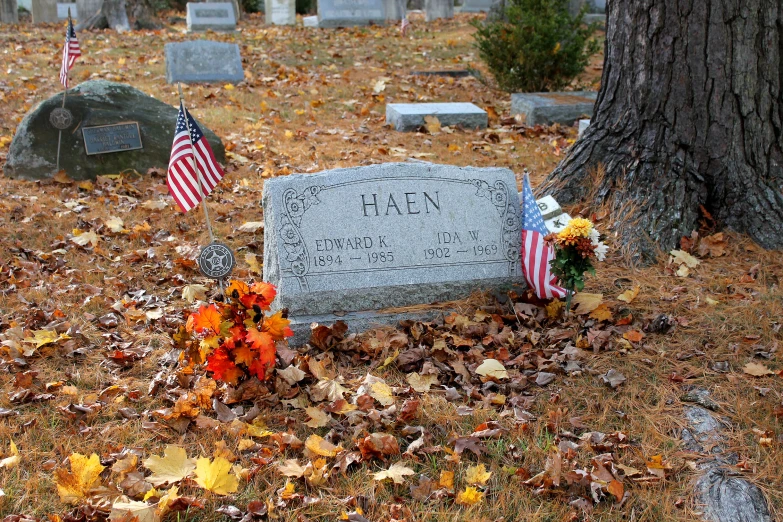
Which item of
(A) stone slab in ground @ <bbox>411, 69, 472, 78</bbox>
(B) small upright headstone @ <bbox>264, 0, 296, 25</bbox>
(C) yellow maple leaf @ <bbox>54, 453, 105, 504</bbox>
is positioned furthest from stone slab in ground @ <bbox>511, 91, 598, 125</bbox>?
(B) small upright headstone @ <bbox>264, 0, 296, 25</bbox>

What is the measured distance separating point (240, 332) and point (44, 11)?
17.6 m

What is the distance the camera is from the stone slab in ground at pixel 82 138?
686 centimetres

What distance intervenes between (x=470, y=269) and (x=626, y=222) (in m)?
1.34

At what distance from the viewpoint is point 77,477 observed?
3.00 meters

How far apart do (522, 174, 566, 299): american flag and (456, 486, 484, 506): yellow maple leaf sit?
5.86ft

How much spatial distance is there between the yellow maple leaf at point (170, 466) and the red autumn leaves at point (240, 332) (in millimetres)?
527

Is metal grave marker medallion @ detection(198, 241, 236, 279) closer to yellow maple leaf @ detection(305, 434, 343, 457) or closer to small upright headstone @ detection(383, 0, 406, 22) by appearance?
yellow maple leaf @ detection(305, 434, 343, 457)

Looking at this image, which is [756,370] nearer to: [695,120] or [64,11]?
[695,120]

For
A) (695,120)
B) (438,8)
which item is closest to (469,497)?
(695,120)

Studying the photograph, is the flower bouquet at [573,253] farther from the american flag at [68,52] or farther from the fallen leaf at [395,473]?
the american flag at [68,52]

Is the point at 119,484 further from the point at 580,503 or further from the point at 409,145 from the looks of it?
the point at 409,145

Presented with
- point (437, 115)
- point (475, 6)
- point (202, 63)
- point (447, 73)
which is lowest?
point (437, 115)

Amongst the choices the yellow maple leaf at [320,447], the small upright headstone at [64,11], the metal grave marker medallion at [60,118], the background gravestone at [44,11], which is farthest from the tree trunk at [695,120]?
the small upright headstone at [64,11]

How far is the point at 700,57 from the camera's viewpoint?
4906 mm
